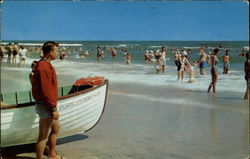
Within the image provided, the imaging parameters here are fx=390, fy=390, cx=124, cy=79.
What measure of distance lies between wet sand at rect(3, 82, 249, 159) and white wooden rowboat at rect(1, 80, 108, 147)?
40cm

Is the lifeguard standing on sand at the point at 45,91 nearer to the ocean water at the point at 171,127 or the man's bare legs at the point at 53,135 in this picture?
the man's bare legs at the point at 53,135

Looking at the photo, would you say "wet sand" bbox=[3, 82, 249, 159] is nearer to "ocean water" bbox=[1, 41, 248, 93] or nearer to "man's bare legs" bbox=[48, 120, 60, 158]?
"man's bare legs" bbox=[48, 120, 60, 158]

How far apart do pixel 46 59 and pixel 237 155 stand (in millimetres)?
3487

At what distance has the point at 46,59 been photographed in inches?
195

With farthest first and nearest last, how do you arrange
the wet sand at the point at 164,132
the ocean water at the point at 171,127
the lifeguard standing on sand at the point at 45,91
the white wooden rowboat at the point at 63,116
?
the ocean water at the point at 171,127 < the wet sand at the point at 164,132 < the white wooden rowboat at the point at 63,116 < the lifeguard standing on sand at the point at 45,91

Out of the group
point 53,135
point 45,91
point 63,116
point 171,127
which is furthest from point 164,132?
point 45,91

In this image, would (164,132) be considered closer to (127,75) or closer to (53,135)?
(53,135)

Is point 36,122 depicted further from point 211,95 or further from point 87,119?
point 211,95

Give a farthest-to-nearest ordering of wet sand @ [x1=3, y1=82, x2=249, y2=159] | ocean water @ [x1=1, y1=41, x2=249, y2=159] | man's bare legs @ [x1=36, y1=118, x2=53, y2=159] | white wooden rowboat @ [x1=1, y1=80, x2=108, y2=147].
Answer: ocean water @ [x1=1, y1=41, x2=249, y2=159]
wet sand @ [x1=3, y1=82, x2=249, y2=159]
white wooden rowboat @ [x1=1, y1=80, x2=108, y2=147]
man's bare legs @ [x1=36, y1=118, x2=53, y2=159]

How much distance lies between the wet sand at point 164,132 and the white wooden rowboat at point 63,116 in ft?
1.31

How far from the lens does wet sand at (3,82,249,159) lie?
20.8 ft

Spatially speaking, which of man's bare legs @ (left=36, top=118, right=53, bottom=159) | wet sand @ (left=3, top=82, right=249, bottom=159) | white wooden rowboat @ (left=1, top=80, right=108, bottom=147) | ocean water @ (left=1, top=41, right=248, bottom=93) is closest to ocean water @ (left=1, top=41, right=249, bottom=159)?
wet sand @ (left=3, top=82, right=249, bottom=159)

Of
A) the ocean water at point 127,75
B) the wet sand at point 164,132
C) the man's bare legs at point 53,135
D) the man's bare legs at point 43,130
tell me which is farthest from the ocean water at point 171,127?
the ocean water at point 127,75

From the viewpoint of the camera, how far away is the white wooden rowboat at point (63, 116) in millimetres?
5273
